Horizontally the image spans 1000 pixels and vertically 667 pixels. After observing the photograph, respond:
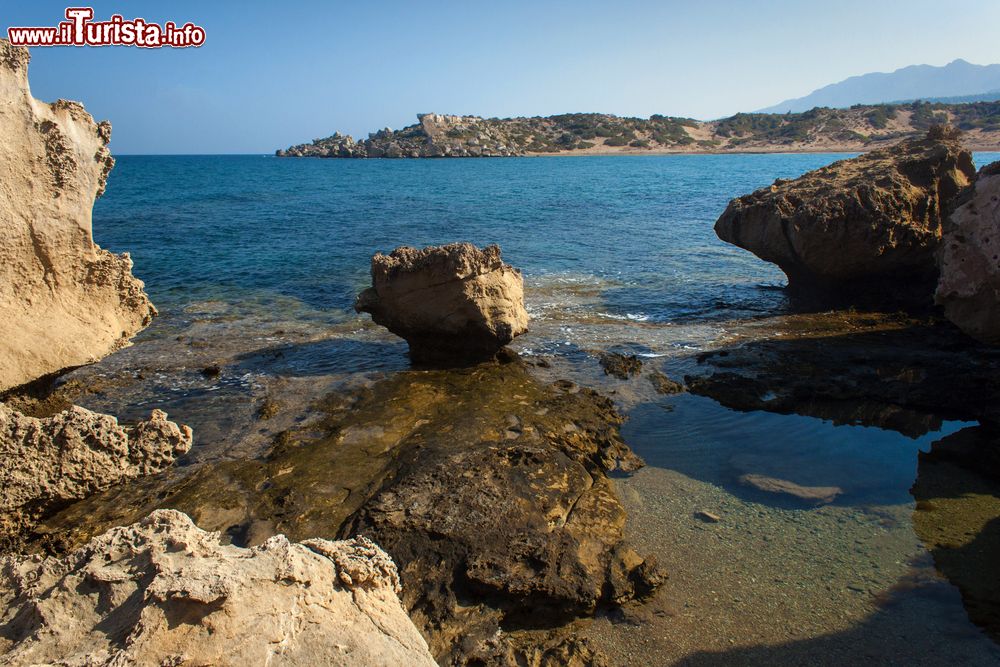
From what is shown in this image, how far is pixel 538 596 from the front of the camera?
4.46m

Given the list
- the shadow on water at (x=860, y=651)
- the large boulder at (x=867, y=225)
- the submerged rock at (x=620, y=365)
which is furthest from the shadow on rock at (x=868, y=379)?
the shadow on water at (x=860, y=651)

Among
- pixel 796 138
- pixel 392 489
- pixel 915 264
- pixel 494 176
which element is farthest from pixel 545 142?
pixel 392 489

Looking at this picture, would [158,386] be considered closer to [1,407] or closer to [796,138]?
[1,407]

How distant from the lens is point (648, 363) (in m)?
9.74

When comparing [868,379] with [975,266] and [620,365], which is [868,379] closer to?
[975,266]

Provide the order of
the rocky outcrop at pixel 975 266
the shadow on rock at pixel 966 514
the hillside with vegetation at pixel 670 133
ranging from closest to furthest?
1. the shadow on rock at pixel 966 514
2. the rocky outcrop at pixel 975 266
3. the hillside with vegetation at pixel 670 133

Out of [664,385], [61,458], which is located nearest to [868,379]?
[664,385]

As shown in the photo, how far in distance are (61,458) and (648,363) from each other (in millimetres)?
7725

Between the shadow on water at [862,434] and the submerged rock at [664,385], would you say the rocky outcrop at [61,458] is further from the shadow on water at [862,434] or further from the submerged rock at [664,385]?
the submerged rock at [664,385]

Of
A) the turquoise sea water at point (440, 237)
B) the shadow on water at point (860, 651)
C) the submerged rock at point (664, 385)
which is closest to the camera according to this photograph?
the shadow on water at point (860, 651)

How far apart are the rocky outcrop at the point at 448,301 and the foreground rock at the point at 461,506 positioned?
167cm

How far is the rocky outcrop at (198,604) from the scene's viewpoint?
8.34 ft

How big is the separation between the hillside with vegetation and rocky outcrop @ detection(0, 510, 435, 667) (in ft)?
259

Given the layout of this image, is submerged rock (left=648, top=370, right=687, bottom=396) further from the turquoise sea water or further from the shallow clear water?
the turquoise sea water
